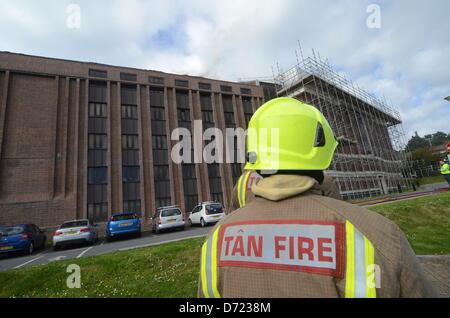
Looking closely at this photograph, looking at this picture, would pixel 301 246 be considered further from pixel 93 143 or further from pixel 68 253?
pixel 93 143

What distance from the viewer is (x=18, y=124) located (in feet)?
55.6

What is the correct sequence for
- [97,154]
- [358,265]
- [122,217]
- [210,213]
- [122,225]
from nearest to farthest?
[358,265], [122,225], [122,217], [210,213], [97,154]

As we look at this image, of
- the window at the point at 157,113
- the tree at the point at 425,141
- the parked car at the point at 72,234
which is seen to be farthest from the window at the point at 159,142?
the tree at the point at 425,141

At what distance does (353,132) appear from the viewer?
79.6ft

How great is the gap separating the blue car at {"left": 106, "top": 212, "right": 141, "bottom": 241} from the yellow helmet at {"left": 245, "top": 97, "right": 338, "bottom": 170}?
11.7m

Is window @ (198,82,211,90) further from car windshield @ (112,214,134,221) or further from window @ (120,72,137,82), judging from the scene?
car windshield @ (112,214,134,221)

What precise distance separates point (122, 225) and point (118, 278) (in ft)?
26.8

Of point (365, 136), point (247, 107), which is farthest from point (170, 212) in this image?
point (365, 136)

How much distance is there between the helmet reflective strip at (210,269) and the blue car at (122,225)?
11.7m

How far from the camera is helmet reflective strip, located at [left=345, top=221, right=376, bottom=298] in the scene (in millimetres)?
775
